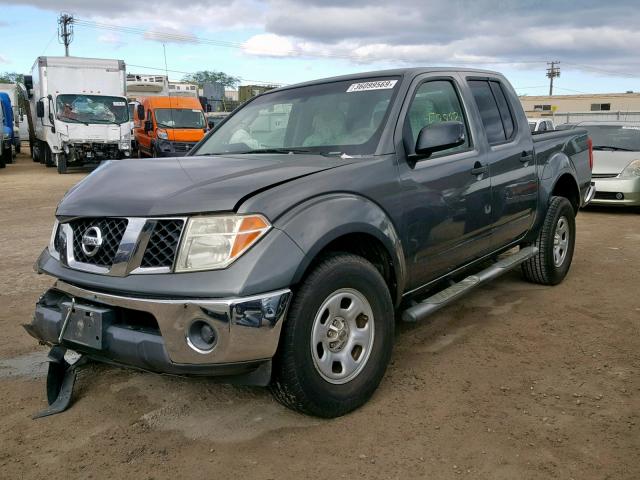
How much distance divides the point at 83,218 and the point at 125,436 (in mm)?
1092

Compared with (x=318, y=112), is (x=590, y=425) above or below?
below

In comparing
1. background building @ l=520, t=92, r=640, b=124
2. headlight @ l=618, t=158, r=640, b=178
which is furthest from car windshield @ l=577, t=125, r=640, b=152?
background building @ l=520, t=92, r=640, b=124

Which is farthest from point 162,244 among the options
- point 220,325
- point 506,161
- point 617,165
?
point 617,165

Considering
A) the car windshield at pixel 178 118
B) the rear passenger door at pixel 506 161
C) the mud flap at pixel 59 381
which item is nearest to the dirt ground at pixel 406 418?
the mud flap at pixel 59 381

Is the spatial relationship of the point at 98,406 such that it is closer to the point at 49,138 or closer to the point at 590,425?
the point at 590,425

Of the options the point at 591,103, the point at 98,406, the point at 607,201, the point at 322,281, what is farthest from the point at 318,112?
the point at 591,103

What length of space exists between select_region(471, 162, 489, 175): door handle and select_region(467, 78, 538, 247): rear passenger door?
96 mm

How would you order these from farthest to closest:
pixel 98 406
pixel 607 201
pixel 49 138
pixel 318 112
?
pixel 49 138, pixel 607 201, pixel 318 112, pixel 98 406

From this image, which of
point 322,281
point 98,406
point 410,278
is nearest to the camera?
point 322,281

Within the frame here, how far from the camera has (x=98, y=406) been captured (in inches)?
126

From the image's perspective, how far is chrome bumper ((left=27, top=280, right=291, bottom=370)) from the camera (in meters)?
2.47

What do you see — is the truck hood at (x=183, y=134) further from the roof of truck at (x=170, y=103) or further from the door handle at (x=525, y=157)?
the door handle at (x=525, y=157)

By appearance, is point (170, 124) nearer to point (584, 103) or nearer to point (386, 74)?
point (386, 74)

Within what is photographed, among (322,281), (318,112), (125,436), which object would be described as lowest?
(125,436)
